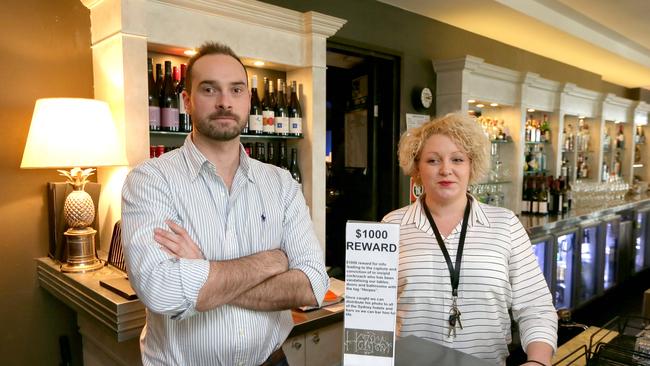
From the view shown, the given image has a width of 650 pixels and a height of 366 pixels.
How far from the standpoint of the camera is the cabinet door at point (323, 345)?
1982 millimetres

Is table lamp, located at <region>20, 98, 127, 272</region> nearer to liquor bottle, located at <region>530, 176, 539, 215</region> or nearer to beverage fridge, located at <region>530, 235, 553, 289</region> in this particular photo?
beverage fridge, located at <region>530, 235, 553, 289</region>

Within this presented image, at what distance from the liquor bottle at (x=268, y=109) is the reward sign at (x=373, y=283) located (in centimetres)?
205

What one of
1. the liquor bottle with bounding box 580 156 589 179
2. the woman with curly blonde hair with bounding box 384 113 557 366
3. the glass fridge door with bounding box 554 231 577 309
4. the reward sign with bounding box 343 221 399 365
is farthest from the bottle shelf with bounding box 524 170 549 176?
the reward sign with bounding box 343 221 399 365

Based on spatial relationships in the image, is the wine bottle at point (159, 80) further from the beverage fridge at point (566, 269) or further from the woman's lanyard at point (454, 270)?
the beverage fridge at point (566, 269)

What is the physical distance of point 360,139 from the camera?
4117mm

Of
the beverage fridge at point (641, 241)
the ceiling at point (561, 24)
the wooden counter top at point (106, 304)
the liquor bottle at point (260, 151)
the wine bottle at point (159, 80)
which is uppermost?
the ceiling at point (561, 24)

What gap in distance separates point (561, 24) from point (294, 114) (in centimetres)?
299

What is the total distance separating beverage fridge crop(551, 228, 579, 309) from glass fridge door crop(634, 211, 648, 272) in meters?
2.07

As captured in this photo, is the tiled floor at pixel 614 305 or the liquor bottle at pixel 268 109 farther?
the tiled floor at pixel 614 305

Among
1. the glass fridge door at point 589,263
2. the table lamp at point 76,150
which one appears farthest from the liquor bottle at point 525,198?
the table lamp at point 76,150

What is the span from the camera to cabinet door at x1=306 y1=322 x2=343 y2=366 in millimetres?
1982

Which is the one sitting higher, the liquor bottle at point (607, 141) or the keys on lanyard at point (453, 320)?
the liquor bottle at point (607, 141)

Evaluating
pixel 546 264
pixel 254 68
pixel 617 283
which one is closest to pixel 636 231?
pixel 617 283

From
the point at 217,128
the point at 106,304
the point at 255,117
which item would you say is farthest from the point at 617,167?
the point at 106,304
